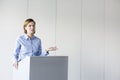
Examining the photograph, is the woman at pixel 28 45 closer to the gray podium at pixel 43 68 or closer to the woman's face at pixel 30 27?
the woman's face at pixel 30 27

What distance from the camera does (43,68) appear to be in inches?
108

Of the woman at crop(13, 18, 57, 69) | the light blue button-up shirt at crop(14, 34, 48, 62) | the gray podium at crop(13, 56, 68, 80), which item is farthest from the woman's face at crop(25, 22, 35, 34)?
the gray podium at crop(13, 56, 68, 80)

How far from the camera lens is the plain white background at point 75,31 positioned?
5.13m

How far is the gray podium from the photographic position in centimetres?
265

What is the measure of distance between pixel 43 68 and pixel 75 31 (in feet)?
9.76

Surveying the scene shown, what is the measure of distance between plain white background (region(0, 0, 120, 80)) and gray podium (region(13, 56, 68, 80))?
235 centimetres

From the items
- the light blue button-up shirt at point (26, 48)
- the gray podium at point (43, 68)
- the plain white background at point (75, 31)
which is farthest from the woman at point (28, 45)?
the plain white background at point (75, 31)

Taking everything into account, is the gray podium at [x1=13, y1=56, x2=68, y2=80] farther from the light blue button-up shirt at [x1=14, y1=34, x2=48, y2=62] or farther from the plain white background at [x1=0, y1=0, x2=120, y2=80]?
the plain white background at [x1=0, y1=0, x2=120, y2=80]

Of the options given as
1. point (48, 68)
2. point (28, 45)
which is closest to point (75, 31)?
point (28, 45)

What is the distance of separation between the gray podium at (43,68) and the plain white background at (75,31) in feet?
7.70

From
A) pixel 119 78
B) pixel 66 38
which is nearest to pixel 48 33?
pixel 66 38

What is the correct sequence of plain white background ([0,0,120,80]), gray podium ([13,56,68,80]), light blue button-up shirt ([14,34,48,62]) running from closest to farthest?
gray podium ([13,56,68,80]) → light blue button-up shirt ([14,34,48,62]) → plain white background ([0,0,120,80])

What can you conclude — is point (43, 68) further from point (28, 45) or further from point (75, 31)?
point (75, 31)

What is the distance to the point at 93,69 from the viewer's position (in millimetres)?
5754
